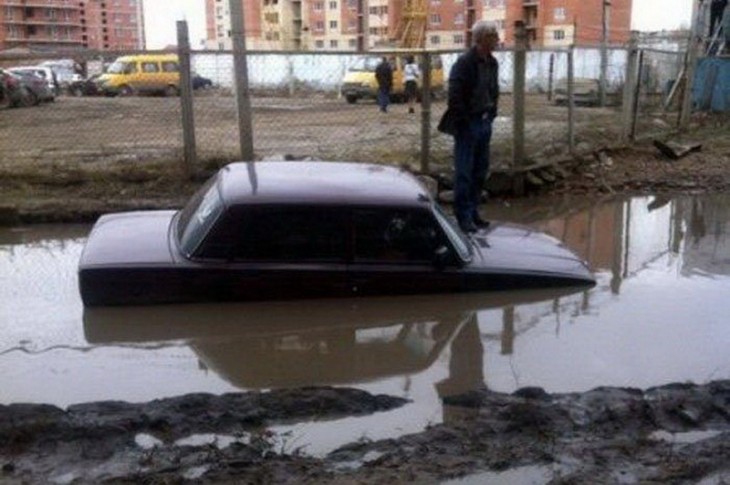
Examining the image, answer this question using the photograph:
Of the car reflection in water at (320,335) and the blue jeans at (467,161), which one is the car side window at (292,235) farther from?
the blue jeans at (467,161)

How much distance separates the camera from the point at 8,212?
904cm

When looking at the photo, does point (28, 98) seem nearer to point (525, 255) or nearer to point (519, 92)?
point (519, 92)

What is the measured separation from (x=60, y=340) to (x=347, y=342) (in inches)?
75.3

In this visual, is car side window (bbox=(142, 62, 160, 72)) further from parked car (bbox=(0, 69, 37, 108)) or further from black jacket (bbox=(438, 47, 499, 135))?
black jacket (bbox=(438, 47, 499, 135))

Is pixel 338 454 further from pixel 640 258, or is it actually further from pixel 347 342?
pixel 640 258

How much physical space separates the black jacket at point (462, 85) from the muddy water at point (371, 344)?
1928mm

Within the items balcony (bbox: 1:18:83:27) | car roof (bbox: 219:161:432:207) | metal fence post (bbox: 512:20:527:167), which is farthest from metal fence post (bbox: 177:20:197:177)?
balcony (bbox: 1:18:83:27)

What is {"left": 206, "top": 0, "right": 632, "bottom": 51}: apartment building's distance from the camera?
72.8 meters

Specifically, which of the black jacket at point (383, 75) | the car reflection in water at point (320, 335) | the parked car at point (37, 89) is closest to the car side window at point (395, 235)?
the car reflection in water at point (320, 335)

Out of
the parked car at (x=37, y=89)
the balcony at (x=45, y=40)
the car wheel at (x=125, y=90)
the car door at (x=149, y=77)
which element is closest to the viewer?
the parked car at (x=37, y=89)

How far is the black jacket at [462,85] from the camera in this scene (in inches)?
306

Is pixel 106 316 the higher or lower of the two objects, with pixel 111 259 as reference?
lower

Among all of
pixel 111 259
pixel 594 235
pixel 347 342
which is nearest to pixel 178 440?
pixel 347 342

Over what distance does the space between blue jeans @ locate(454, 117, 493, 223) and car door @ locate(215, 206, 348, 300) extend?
213 cm
